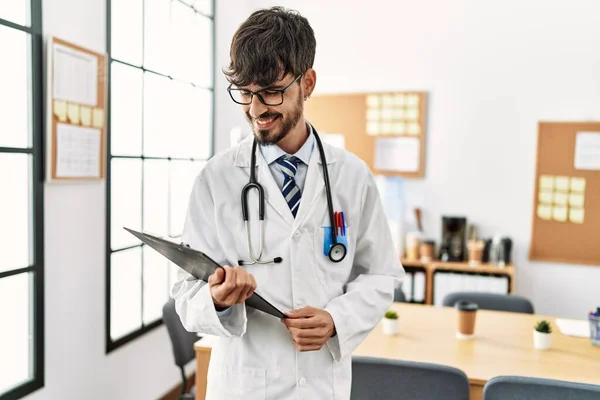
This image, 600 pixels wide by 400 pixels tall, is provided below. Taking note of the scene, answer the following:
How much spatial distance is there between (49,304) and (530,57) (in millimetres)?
3516

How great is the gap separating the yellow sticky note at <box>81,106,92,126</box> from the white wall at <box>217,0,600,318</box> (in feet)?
5.57

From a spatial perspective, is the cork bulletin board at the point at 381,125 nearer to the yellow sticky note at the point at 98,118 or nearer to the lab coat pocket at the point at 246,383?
the yellow sticky note at the point at 98,118

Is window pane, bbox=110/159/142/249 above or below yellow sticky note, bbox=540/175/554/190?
below

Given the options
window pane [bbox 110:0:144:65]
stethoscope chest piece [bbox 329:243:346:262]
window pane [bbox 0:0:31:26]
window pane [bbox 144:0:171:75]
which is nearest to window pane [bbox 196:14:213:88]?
window pane [bbox 144:0:171:75]

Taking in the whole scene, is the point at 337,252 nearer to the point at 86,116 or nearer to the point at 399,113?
the point at 86,116

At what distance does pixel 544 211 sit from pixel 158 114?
2.79 meters

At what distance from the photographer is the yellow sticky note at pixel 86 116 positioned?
8.25 ft

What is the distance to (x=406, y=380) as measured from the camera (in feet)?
5.59

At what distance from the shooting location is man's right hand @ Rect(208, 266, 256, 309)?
40.4 inches

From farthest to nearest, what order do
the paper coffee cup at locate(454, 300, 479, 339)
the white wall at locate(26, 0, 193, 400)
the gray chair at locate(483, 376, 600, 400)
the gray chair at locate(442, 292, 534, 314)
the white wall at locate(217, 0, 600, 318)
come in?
the white wall at locate(217, 0, 600, 318) → the gray chair at locate(442, 292, 534, 314) → the white wall at locate(26, 0, 193, 400) → the paper coffee cup at locate(454, 300, 479, 339) → the gray chair at locate(483, 376, 600, 400)

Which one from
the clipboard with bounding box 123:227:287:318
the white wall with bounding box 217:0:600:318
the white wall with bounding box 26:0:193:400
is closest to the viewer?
the clipboard with bounding box 123:227:287:318

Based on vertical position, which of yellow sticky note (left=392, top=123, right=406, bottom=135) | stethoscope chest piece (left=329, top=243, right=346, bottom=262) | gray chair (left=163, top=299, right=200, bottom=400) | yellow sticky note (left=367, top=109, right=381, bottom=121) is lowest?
gray chair (left=163, top=299, right=200, bottom=400)

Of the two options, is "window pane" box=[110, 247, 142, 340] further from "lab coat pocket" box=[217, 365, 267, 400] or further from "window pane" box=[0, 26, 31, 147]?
"lab coat pocket" box=[217, 365, 267, 400]

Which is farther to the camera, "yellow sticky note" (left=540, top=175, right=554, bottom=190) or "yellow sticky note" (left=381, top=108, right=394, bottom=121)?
"yellow sticky note" (left=381, top=108, right=394, bottom=121)
